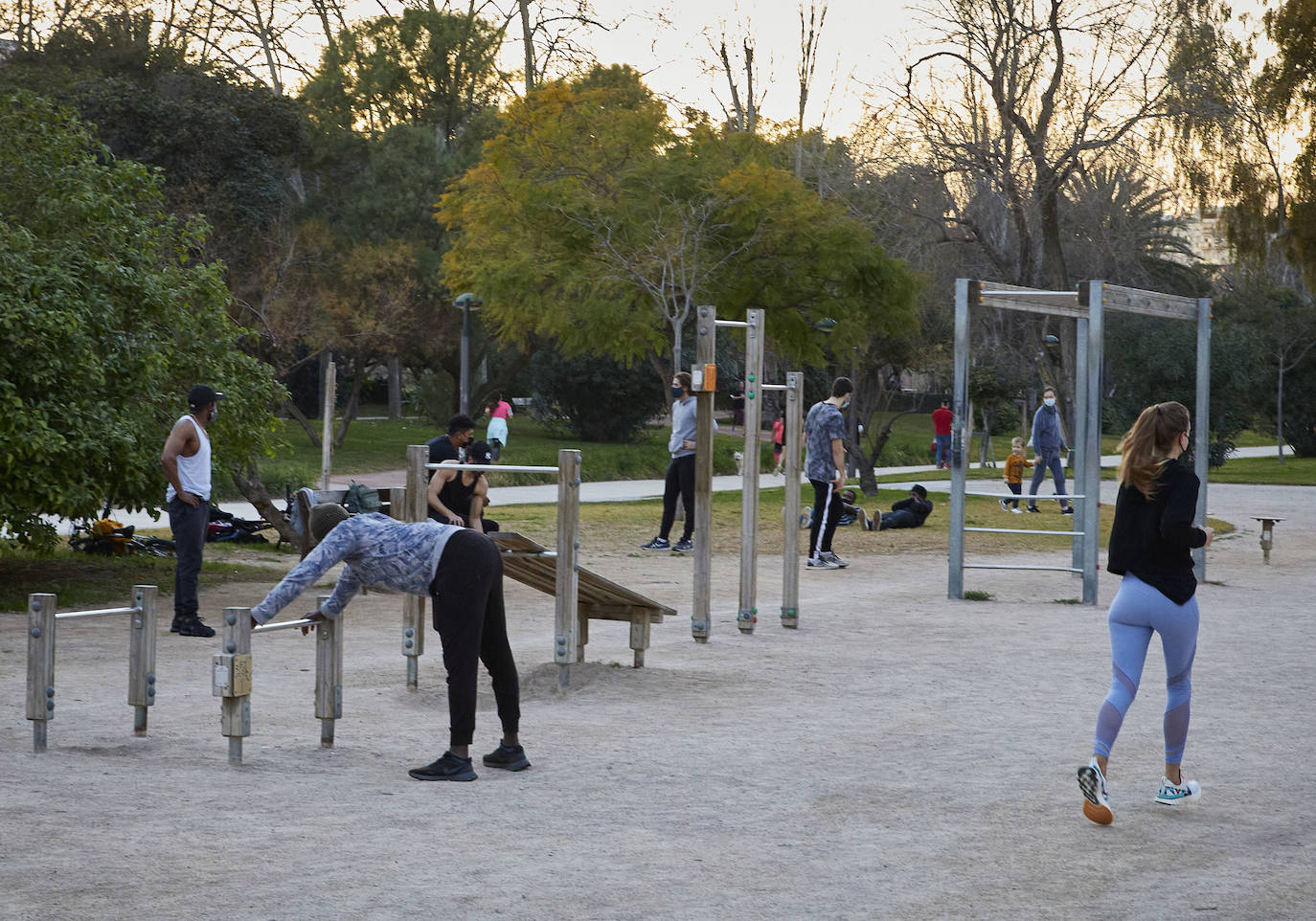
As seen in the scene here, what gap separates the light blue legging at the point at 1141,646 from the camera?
19.7 ft

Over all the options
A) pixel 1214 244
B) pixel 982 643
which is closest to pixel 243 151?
pixel 1214 244

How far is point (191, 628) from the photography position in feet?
34.9

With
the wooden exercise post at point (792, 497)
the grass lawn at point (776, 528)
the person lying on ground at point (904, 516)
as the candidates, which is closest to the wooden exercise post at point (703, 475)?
the wooden exercise post at point (792, 497)

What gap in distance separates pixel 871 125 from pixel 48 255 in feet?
58.9

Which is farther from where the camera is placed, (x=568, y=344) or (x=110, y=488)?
(x=568, y=344)

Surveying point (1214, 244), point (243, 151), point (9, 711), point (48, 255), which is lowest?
point (9, 711)

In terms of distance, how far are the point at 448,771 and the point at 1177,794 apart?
9.67 feet

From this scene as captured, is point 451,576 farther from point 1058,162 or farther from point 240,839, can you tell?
point 1058,162

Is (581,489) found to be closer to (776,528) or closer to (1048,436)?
(776,528)

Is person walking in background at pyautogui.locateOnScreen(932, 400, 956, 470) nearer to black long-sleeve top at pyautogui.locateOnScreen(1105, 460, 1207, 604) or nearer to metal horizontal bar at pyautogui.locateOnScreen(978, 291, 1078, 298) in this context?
metal horizontal bar at pyautogui.locateOnScreen(978, 291, 1078, 298)

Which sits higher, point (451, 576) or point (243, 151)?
point (243, 151)

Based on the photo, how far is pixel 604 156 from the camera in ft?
84.1

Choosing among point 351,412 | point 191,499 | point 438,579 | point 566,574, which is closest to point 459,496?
point 191,499

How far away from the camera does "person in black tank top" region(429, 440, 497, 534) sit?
431 inches
